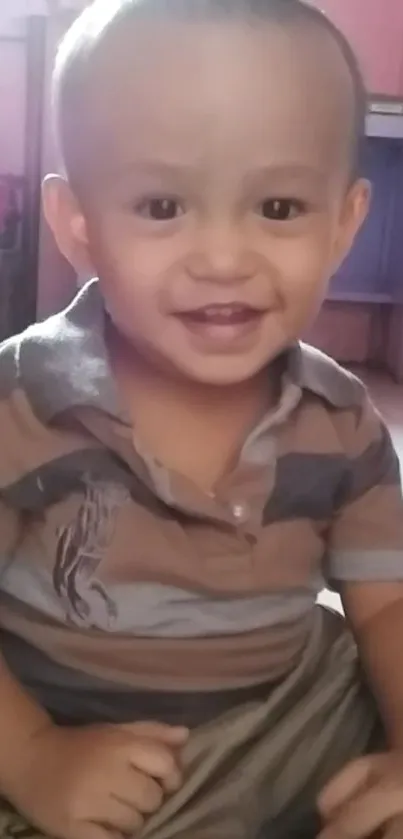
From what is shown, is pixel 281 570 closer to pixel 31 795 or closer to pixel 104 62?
pixel 31 795

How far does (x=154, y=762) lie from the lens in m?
0.55

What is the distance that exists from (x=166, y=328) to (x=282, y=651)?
197 millimetres

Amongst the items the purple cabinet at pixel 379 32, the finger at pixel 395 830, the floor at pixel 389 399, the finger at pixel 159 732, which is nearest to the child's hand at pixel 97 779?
the finger at pixel 159 732

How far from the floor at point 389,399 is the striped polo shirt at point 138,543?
0.90m

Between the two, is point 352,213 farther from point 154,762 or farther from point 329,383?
point 154,762

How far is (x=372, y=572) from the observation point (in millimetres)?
651

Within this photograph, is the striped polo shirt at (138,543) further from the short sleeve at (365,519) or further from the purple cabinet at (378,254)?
the purple cabinet at (378,254)

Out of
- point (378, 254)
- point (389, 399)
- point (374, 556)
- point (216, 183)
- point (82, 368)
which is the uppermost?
point (216, 183)

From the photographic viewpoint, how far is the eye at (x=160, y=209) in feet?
1.80

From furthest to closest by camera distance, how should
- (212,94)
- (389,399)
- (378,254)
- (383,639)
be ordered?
(378,254) < (389,399) < (383,639) < (212,94)

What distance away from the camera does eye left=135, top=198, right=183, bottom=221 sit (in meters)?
0.55

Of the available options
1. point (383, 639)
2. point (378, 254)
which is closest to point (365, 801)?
point (383, 639)

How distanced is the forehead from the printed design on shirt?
0.16m

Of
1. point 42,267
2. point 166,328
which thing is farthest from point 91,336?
point 42,267
